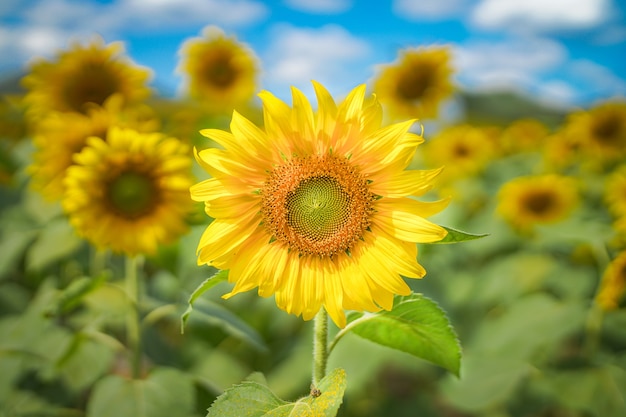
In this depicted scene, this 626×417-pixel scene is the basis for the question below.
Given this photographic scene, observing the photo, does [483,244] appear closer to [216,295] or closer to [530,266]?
[530,266]

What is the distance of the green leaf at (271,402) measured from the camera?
100 centimetres

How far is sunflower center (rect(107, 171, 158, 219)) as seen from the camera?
6.96ft

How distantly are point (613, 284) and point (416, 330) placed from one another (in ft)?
6.29

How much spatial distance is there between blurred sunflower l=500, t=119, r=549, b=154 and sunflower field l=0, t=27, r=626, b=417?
252 centimetres

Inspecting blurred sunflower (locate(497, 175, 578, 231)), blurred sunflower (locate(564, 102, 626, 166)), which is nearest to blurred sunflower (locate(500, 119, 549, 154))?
blurred sunflower (locate(564, 102, 626, 166))

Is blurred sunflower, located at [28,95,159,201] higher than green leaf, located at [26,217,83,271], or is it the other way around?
blurred sunflower, located at [28,95,159,201]

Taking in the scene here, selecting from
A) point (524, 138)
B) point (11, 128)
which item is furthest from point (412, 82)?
point (524, 138)

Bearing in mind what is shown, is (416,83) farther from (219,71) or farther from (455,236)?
(455,236)

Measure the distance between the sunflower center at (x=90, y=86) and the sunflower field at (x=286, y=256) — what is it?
Result: 1cm

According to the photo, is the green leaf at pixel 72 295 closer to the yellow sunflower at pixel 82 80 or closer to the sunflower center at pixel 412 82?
the yellow sunflower at pixel 82 80

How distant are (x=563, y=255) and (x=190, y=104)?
3.20 metres

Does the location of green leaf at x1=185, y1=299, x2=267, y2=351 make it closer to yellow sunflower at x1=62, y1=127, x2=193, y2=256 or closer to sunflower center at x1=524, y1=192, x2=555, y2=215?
yellow sunflower at x1=62, y1=127, x2=193, y2=256

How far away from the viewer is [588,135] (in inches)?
205

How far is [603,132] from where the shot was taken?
17.1 ft
